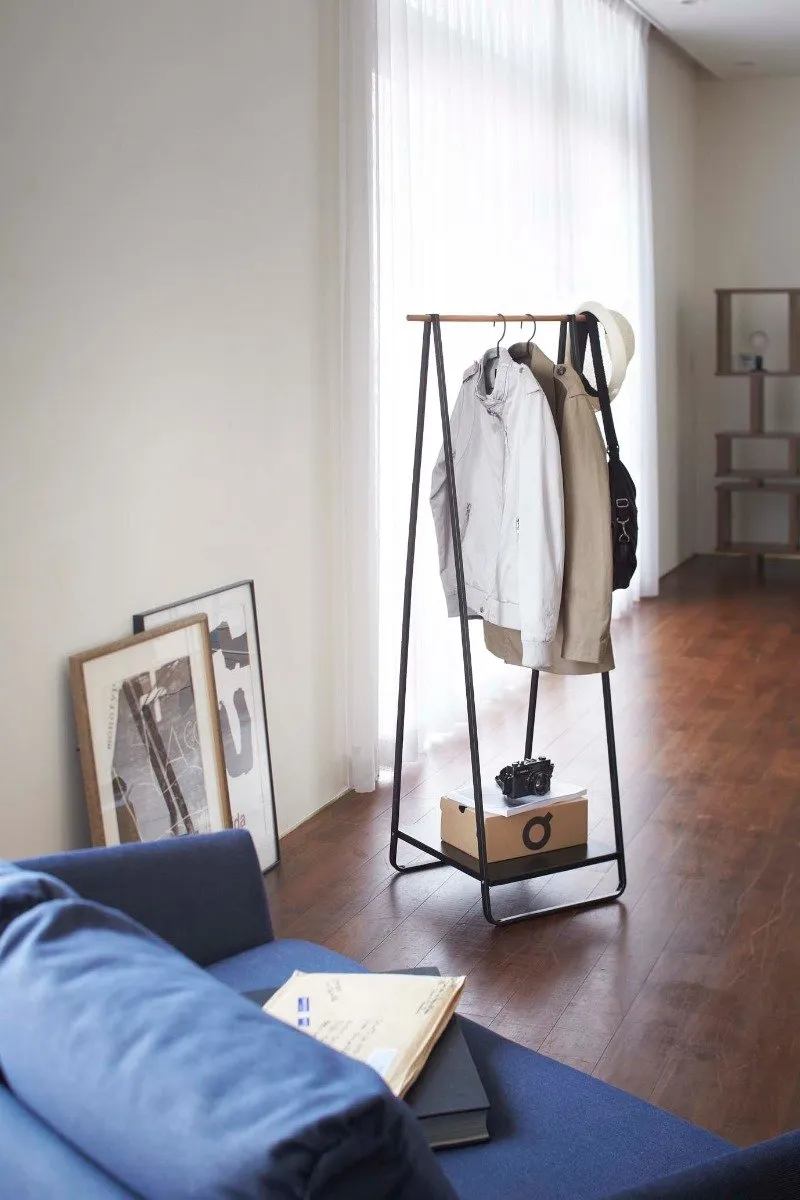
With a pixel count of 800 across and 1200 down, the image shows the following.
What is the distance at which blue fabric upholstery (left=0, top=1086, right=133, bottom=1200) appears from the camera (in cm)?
106

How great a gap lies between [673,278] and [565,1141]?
24.7 ft

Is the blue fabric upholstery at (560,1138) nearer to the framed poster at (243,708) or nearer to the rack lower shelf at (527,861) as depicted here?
the rack lower shelf at (527,861)

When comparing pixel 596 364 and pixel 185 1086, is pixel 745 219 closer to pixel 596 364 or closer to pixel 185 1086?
pixel 596 364

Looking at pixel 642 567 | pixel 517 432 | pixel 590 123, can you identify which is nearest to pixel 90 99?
pixel 517 432

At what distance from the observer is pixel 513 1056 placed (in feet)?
6.04

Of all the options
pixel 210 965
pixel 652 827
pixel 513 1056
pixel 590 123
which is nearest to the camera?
pixel 513 1056

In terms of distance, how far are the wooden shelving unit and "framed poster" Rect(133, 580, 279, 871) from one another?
5.53 meters

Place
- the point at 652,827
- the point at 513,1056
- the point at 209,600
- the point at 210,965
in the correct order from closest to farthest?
1. the point at 513,1056
2. the point at 210,965
3. the point at 209,600
4. the point at 652,827

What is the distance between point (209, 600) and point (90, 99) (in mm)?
1279

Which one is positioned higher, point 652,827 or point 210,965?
point 210,965

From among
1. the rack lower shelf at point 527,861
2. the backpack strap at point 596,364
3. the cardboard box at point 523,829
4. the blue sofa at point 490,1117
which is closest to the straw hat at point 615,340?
the backpack strap at point 596,364

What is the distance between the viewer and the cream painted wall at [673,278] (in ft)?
26.4

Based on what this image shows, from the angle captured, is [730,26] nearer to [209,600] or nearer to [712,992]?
[209,600]

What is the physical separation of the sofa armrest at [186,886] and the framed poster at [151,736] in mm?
800
